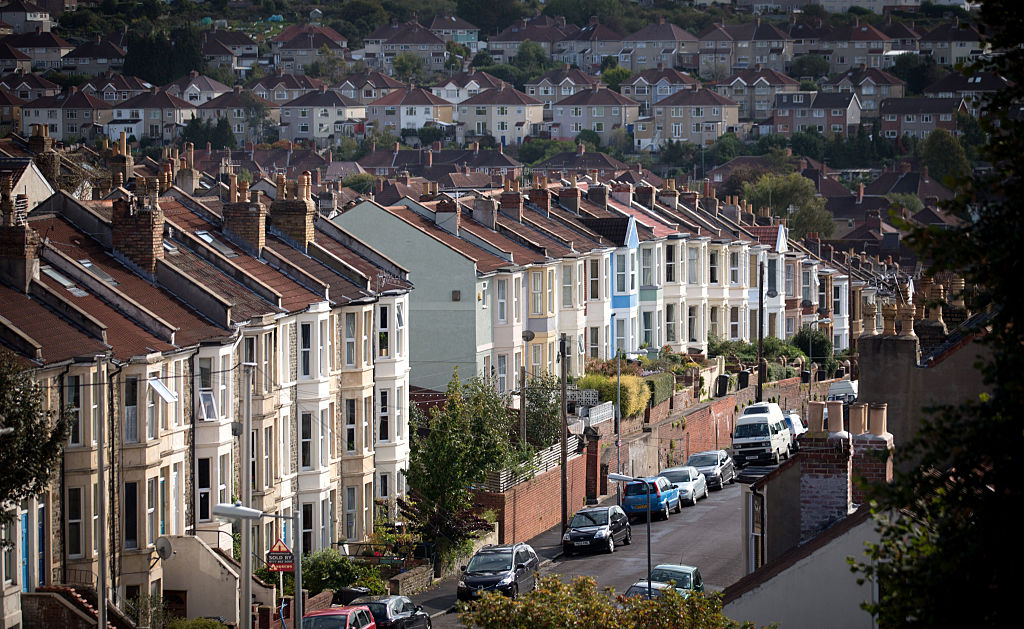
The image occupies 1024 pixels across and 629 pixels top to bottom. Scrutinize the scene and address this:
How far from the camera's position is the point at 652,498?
53562 millimetres

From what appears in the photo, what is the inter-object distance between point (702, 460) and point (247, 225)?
20.8 metres

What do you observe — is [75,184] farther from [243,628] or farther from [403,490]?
[243,628]

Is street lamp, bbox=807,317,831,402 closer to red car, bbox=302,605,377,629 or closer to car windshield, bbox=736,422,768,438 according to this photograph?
car windshield, bbox=736,422,768,438

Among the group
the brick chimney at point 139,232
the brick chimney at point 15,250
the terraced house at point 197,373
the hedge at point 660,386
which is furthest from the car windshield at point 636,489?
the brick chimney at point 15,250

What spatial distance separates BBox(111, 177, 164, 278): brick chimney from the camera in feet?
133

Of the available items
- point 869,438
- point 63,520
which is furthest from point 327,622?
point 869,438

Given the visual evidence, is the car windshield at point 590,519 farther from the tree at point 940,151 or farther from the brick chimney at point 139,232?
the tree at point 940,151

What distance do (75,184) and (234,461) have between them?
26.3m

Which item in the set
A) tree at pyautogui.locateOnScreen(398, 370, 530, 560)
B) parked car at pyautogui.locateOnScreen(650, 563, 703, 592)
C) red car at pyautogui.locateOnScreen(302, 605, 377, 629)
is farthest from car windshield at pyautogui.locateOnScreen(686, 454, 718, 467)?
red car at pyautogui.locateOnScreen(302, 605, 377, 629)

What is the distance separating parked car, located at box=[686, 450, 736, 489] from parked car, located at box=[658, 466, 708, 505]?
137 cm

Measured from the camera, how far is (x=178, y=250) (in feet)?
142

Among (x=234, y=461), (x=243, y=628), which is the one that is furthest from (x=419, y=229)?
(x=243, y=628)

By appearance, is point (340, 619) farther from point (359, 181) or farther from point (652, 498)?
point (359, 181)

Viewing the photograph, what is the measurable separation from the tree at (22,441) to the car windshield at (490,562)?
15929mm
